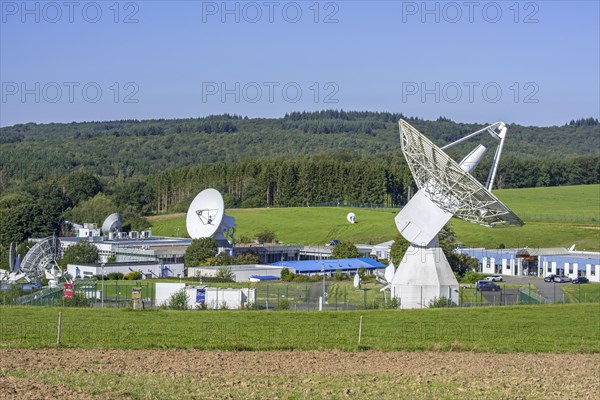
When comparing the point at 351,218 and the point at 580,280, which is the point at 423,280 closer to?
the point at 580,280

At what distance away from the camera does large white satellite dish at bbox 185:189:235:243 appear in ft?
280

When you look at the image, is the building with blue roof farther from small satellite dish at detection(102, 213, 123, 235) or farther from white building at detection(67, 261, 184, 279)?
small satellite dish at detection(102, 213, 123, 235)

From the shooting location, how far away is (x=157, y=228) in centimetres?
13062

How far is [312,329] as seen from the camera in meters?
36.7

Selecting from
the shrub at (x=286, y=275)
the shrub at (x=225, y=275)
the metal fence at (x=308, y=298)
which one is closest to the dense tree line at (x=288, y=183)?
the shrub at (x=286, y=275)

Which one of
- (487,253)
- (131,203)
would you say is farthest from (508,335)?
(131,203)

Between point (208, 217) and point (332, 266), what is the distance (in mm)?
11984

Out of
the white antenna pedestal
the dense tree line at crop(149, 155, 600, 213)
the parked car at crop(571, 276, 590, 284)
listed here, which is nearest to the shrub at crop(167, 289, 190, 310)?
the white antenna pedestal

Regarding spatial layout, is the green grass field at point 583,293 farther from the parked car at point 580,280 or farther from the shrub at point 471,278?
the shrub at point 471,278

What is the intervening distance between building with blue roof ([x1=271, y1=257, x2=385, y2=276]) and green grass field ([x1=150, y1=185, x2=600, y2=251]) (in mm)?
18179

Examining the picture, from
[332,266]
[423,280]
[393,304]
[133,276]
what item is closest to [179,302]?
[393,304]

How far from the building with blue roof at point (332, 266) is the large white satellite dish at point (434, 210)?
86.1ft

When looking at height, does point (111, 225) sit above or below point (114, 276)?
above

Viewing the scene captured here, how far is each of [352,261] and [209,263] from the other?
11.6 meters
